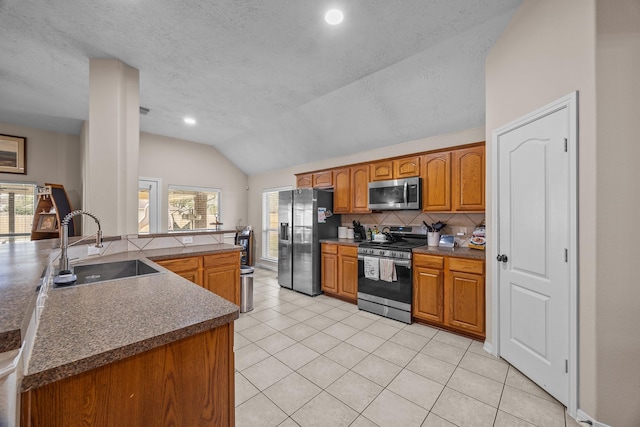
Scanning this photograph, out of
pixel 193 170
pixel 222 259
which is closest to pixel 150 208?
pixel 193 170

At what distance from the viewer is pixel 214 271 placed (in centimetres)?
300

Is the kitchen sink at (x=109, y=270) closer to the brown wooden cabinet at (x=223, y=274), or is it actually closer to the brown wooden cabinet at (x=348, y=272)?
the brown wooden cabinet at (x=223, y=274)

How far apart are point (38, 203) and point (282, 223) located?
3.72m

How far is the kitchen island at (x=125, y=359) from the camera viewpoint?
708 mm

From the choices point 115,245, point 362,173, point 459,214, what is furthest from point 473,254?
point 115,245

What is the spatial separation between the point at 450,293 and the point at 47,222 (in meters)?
5.76

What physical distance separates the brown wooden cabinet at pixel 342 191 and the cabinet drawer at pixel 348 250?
0.64 metres

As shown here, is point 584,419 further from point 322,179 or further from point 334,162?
point 334,162

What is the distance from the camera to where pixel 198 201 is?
19.1ft

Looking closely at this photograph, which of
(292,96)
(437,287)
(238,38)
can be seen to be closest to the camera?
(238,38)

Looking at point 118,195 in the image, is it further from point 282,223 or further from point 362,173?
point 362,173

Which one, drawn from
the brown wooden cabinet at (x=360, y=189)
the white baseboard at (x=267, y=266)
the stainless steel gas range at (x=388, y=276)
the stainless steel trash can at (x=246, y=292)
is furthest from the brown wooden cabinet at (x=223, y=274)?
the white baseboard at (x=267, y=266)

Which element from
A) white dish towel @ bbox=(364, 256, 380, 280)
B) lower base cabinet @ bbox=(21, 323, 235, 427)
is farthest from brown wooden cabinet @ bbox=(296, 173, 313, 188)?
lower base cabinet @ bbox=(21, 323, 235, 427)

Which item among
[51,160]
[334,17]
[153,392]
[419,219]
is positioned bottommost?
[153,392]
